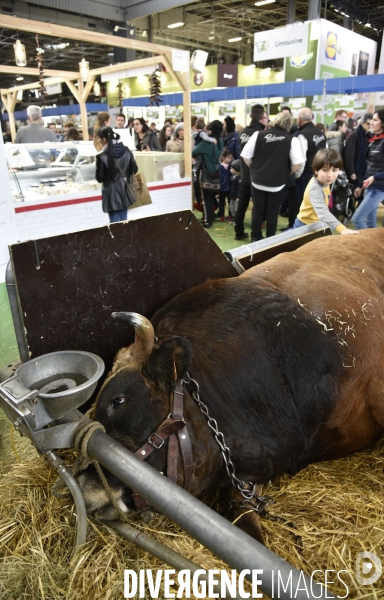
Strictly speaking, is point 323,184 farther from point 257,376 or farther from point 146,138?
point 146,138

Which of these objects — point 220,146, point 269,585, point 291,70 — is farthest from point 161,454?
point 291,70

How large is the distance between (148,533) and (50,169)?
723 centimetres

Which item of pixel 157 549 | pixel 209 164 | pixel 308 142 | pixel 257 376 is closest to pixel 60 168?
pixel 209 164

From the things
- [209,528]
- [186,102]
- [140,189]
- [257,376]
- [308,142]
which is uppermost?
[186,102]

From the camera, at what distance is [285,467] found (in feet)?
7.14

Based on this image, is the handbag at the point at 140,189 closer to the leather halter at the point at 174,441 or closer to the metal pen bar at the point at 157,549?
the leather halter at the point at 174,441

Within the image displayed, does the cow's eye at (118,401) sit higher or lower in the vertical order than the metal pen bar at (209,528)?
lower

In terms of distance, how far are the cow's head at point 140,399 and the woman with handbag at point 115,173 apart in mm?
4992

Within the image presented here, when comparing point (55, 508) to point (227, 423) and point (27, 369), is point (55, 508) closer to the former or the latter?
point (27, 369)

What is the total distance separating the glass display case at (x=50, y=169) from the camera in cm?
723

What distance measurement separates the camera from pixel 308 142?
27.2 feet

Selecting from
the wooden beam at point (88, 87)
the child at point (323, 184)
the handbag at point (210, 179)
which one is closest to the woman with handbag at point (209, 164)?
the handbag at point (210, 179)

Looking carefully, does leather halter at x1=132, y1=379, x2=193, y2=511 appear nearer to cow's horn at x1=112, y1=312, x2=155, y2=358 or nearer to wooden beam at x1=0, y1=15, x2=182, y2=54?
cow's horn at x1=112, y1=312, x2=155, y2=358

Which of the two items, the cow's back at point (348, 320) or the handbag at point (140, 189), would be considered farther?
the handbag at point (140, 189)
